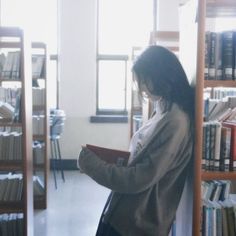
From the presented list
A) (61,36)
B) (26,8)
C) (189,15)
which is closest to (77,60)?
(61,36)

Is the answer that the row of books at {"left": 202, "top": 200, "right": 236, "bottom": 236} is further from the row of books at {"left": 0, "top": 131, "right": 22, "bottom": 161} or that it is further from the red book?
the row of books at {"left": 0, "top": 131, "right": 22, "bottom": 161}

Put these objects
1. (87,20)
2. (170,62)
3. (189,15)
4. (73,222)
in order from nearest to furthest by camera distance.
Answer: (170,62) < (189,15) < (73,222) < (87,20)

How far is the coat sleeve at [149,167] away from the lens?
1.46 metres

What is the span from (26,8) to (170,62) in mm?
4626

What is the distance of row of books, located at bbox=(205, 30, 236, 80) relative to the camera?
Answer: 158cm

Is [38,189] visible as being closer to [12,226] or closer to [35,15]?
[12,226]

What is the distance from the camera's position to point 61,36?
5625 millimetres

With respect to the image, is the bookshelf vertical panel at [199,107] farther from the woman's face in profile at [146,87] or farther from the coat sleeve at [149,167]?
the woman's face in profile at [146,87]

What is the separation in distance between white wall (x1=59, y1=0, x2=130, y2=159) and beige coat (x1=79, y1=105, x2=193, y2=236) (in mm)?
4166

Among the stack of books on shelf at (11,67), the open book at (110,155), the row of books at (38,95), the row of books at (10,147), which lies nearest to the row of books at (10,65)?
the stack of books on shelf at (11,67)

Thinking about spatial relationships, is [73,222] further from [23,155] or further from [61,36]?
[61,36]

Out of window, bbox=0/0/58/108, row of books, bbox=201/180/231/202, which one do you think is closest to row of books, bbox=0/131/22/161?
row of books, bbox=201/180/231/202

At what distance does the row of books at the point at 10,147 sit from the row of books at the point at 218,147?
1.76 meters

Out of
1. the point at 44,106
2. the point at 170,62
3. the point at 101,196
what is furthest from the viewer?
the point at 101,196
